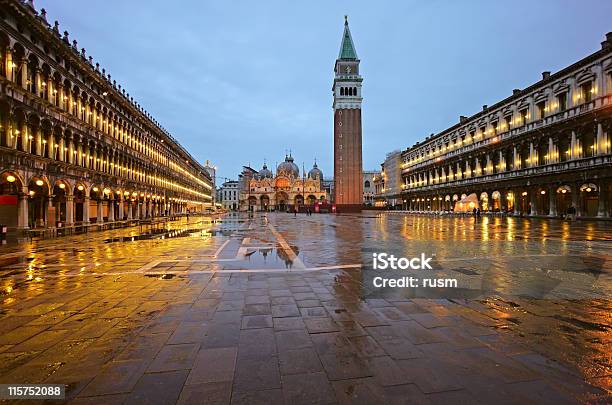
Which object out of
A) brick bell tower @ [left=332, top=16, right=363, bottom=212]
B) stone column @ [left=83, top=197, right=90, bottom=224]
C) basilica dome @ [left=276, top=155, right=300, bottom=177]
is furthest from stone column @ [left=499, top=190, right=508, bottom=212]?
basilica dome @ [left=276, top=155, right=300, bottom=177]

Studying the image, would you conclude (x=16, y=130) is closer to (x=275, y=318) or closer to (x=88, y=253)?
(x=88, y=253)

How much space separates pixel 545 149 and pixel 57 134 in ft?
164

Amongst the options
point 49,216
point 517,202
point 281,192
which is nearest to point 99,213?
point 49,216

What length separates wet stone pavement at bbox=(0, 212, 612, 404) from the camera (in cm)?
317

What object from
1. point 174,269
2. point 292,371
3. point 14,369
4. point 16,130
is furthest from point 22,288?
point 16,130

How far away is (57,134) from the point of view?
2602cm

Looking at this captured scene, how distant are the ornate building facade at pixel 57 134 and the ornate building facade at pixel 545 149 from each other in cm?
4475

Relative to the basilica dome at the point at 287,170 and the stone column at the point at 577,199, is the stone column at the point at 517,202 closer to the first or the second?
the stone column at the point at 577,199

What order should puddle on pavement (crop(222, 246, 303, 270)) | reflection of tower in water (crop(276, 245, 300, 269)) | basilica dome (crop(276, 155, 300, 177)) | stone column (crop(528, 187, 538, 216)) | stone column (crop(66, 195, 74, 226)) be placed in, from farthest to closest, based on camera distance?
1. basilica dome (crop(276, 155, 300, 177))
2. stone column (crop(528, 187, 538, 216))
3. stone column (crop(66, 195, 74, 226))
4. reflection of tower in water (crop(276, 245, 300, 269))
5. puddle on pavement (crop(222, 246, 303, 270))

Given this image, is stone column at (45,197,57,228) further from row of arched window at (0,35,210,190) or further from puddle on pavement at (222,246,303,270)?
puddle on pavement at (222,246,303,270)

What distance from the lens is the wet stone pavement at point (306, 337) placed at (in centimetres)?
317

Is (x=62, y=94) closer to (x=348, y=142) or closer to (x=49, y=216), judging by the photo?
(x=49, y=216)

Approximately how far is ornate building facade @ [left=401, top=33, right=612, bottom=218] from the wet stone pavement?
3221cm

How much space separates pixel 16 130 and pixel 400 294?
2613cm
